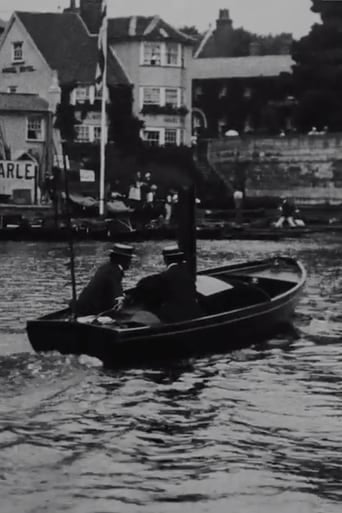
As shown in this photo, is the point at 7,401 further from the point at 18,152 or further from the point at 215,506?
the point at 18,152

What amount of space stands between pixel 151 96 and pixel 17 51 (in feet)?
29.2

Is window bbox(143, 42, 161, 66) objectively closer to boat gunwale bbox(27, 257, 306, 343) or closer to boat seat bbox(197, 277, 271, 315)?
boat seat bbox(197, 277, 271, 315)

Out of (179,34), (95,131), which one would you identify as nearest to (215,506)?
(95,131)

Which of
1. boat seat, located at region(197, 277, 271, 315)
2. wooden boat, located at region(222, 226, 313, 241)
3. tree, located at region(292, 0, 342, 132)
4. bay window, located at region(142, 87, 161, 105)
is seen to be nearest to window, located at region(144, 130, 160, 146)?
bay window, located at region(142, 87, 161, 105)

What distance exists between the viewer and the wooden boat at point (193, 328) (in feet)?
57.4

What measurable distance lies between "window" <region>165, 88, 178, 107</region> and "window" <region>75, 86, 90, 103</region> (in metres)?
5.63

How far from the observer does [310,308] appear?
27.2 m

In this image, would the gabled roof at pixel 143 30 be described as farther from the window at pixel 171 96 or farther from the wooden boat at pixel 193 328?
the wooden boat at pixel 193 328

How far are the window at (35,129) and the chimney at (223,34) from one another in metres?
33.1

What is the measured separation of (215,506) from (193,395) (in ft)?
17.3

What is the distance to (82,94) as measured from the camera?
245 ft

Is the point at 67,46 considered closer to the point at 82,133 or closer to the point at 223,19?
the point at 82,133

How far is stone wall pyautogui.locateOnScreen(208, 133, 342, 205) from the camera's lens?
74750 millimetres

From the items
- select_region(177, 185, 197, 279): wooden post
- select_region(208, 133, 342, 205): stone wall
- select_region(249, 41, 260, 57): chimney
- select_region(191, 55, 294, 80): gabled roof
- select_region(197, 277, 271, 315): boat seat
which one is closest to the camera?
select_region(197, 277, 271, 315): boat seat
